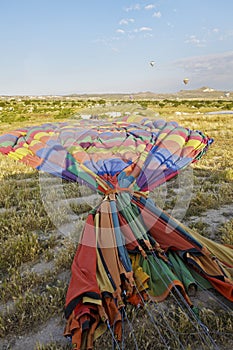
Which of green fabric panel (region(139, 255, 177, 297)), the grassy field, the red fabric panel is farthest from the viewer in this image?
green fabric panel (region(139, 255, 177, 297))

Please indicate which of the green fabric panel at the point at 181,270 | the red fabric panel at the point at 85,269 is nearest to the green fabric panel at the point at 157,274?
the green fabric panel at the point at 181,270

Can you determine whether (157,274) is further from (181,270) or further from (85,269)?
(85,269)


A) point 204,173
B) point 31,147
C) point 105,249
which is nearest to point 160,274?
point 105,249

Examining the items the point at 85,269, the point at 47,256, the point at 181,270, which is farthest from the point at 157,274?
the point at 47,256

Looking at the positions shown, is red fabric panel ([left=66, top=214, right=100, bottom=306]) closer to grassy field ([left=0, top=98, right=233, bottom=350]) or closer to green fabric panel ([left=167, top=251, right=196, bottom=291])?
grassy field ([left=0, top=98, right=233, bottom=350])

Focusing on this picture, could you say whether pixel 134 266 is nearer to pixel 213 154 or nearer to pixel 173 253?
pixel 173 253

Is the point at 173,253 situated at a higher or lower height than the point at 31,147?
lower

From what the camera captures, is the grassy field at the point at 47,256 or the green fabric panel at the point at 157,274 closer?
the grassy field at the point at 47,256

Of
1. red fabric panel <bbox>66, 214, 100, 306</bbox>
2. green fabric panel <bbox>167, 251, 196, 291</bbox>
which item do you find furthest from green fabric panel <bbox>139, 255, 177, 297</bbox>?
red fabric panel <bbox>66, 214, 100, 306</bbox>

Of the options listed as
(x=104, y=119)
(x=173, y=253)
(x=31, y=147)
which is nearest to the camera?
(x=173, y=253)

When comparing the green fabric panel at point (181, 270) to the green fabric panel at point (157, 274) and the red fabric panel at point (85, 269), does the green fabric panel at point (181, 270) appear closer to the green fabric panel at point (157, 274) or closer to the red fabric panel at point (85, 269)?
the green fabric panel at point (157, 274)

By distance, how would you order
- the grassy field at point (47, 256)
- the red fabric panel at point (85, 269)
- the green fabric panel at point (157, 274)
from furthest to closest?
the green fabric panel at point (157, 274) → the red fabric panel at point (85, 269) → the grassy field at point (47, 256)
